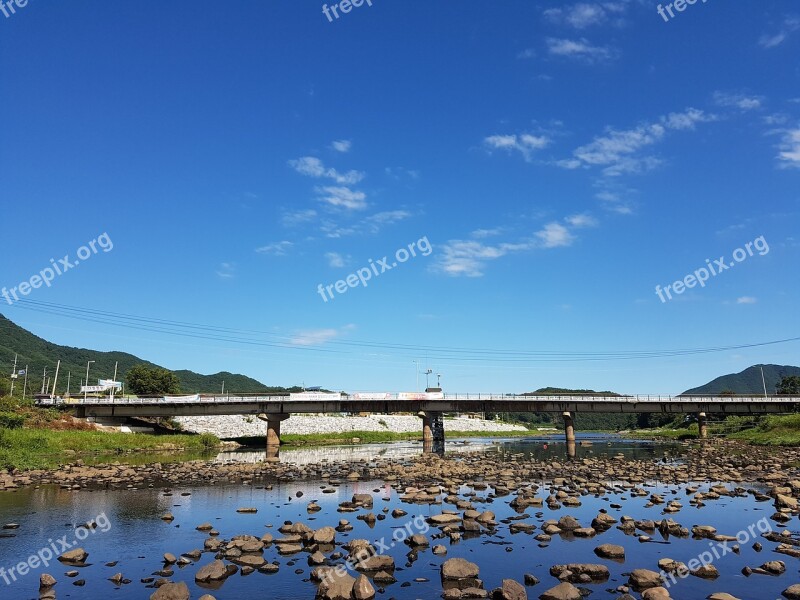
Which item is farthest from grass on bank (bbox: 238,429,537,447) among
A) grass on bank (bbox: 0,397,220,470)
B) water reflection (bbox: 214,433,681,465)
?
water reflection (bbox: 214,433,681,465)

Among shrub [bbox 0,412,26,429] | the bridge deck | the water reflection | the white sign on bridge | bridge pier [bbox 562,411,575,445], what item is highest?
the white sign on bridge

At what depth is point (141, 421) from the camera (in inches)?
3905

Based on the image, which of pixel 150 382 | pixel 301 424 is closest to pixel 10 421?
pixel 301 424

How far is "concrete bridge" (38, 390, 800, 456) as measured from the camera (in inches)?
3410

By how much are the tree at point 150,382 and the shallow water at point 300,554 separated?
111770 mm

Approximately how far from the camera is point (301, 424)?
11506cm

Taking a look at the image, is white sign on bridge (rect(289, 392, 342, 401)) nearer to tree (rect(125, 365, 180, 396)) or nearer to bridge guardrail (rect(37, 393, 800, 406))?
bridge guardrail (rect(37, 393, 800, 406))

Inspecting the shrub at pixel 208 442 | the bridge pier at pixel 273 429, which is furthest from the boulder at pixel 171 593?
the shrub at pixel 208 442

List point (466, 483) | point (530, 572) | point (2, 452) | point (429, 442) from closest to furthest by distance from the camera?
point (530, 572) → point (466, 483) → point (2, 452) → point (429, 442)

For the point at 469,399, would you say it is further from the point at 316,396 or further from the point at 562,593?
the point at 562,593

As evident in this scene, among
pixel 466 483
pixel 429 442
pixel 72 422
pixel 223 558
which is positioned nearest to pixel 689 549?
pixel 223 558

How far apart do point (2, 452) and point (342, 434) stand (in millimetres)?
65842

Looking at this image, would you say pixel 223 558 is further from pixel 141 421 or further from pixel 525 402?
pixel 141 421

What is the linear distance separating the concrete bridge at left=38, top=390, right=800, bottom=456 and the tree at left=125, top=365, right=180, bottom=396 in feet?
153
